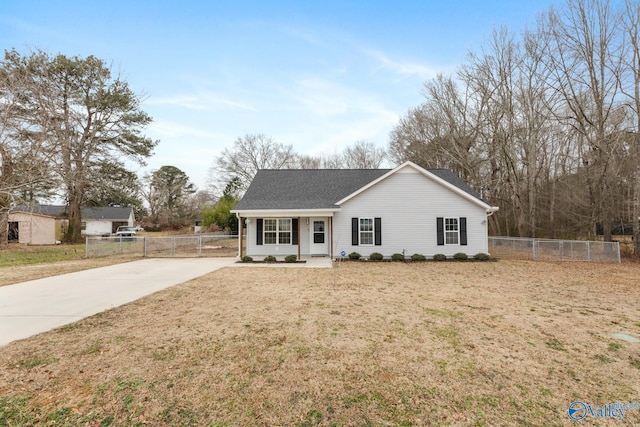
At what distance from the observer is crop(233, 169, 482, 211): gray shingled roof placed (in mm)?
15141

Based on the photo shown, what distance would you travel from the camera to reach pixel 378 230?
14.8 metres

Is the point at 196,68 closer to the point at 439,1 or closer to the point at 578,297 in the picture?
the point at 439,1

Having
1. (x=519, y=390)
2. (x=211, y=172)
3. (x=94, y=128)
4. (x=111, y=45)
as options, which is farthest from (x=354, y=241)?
(x=211, y=172)

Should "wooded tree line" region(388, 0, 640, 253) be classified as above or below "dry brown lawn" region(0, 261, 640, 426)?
above

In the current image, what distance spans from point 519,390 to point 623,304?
20.3 feet

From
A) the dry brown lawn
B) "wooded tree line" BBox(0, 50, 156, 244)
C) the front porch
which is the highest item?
"wooded tree line" BBox(0, 50, 156, 244)

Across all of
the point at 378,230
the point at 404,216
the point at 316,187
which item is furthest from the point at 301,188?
the point at 404,216

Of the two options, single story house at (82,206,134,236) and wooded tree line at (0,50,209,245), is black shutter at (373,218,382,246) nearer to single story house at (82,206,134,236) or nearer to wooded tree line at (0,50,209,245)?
wooded tree line at (0,50,209,245)

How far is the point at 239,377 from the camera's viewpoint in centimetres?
351

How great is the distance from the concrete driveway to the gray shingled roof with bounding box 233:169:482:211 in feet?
15.8

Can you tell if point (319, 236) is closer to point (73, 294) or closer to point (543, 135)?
point (73, 294)
